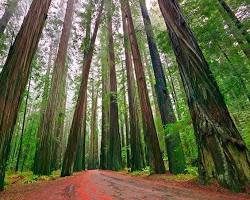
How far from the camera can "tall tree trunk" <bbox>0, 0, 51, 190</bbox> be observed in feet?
14.4

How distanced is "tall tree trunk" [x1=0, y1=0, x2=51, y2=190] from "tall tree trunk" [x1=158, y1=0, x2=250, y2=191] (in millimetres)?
2929

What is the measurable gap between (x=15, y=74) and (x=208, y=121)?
3.52 meters

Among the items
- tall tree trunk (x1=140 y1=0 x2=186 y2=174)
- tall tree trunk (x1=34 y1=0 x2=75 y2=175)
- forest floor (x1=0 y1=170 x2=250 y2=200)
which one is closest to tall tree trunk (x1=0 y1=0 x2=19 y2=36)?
tall tree trunk (x1=34 y1=0 x2=75 y2=175)

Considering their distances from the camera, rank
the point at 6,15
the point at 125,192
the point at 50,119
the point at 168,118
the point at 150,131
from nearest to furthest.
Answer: the point at 125,192, the point at 150,131, the point at 168,118, the point at 50,119, the point at 6,15

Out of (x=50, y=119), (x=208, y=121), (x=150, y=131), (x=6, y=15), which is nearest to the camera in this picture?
(x=208, y=121)

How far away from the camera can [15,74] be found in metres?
4.60

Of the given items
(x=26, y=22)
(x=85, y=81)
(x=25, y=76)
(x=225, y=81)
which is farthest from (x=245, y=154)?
(x=85, y=81)

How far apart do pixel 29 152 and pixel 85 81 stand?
43.7 feet

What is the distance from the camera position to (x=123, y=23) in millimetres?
14609

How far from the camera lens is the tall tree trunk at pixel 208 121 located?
403 centimetres

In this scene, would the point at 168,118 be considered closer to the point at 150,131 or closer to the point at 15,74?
the point at 150,131

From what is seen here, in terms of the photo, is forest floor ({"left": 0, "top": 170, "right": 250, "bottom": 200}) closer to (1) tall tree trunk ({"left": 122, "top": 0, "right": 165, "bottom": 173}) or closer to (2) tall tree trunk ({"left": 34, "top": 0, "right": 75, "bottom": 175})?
(1) tall tree trunk ({"left": 122, "top": 0, "right": 165, "bottom": 173})

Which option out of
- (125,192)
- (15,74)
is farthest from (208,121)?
(15,74)

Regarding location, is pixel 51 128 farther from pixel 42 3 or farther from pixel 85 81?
pixel 42 3
